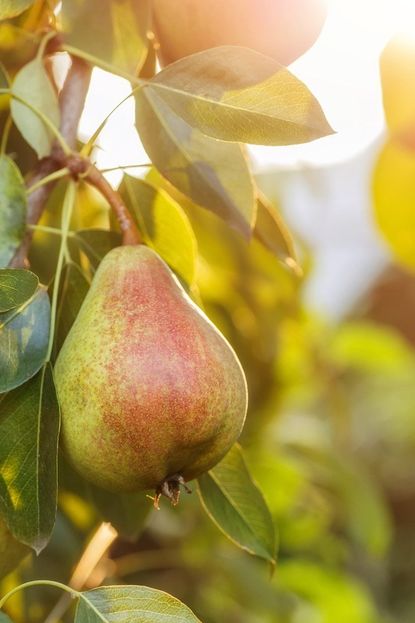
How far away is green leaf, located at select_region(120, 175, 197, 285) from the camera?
69 cm

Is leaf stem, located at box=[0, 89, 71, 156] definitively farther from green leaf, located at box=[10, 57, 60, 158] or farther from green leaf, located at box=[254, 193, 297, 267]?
green leaf, located at box=[254, 193, 297, 267]

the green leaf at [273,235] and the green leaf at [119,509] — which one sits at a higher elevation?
the green leaf at [273,235]

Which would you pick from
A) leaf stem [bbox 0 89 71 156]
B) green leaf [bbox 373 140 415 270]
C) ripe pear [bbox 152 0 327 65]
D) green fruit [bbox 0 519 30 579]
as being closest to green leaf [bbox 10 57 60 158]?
leaf stem [bbox 0 89 71 156]

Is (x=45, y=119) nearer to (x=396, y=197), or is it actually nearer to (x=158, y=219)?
(x=158, y=219)

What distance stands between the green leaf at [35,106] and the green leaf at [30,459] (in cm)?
18

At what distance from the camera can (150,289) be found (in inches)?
22.5

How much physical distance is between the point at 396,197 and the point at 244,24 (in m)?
0.42

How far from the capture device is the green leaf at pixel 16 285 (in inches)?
20.7

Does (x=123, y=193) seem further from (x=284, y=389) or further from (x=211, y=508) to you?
(x=284, y=389)

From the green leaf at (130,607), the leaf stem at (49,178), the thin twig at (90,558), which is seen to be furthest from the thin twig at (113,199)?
the thin twig at (90,558)

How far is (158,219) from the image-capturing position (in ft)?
2.30

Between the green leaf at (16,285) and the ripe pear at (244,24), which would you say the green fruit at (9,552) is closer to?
the green leaf at (16,285)

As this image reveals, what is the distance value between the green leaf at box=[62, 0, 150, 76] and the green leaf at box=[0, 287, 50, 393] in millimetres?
206

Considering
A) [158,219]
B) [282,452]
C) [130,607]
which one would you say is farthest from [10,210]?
[282,452]
